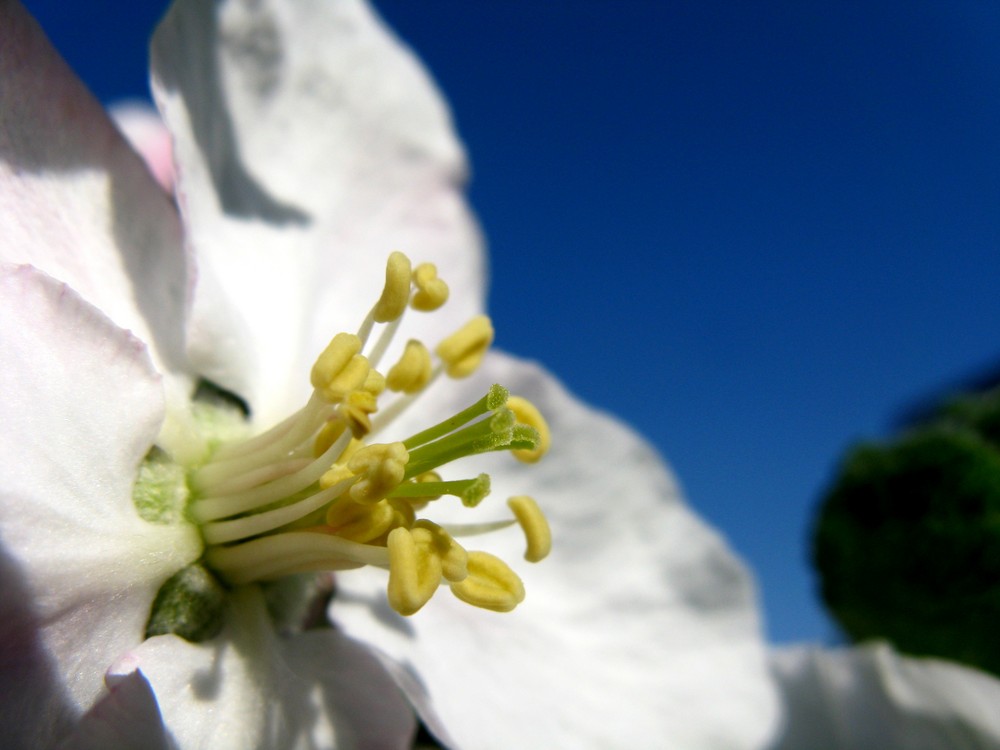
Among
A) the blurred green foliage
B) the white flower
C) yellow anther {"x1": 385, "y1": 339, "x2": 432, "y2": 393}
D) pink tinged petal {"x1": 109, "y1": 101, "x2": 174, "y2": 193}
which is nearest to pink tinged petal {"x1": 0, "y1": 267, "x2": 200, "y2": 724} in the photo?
the white flower

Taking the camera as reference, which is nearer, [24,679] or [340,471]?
[24,679]

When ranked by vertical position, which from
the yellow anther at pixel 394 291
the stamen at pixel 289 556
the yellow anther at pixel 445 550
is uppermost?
the yellow anther at pixel 394 291

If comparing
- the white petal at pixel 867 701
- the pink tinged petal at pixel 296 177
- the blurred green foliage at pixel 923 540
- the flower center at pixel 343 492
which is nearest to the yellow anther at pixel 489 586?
the flower center at pixel 343 492

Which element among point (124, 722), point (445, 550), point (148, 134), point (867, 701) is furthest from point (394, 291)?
point (148, 134)

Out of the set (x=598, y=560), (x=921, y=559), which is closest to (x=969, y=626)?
(x=921, y=559)

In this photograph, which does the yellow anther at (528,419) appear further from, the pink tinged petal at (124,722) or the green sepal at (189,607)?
the pink tinged petal at (124,722)

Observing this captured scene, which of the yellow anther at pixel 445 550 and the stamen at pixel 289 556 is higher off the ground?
the yellow anther at pixel 445 550

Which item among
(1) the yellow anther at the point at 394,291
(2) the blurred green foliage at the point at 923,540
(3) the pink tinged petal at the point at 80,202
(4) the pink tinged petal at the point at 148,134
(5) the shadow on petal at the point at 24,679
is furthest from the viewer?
(4) the pink tinged petal at the point at 148,134

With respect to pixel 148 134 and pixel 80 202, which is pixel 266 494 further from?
pixel 148 134
